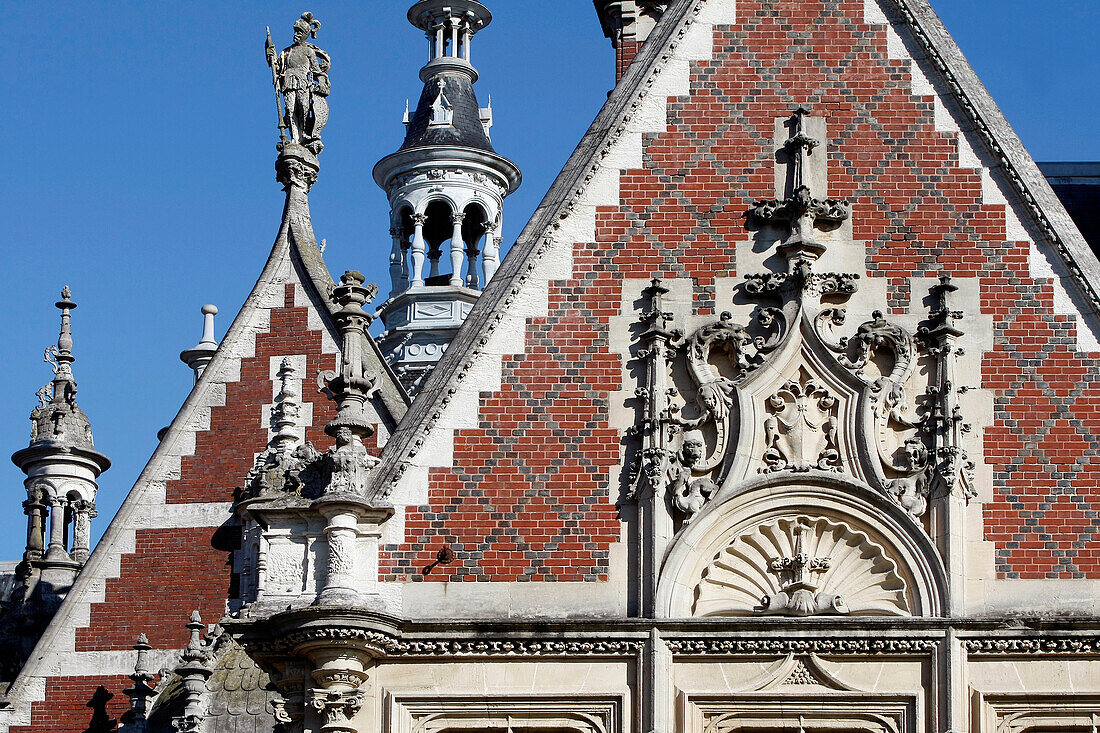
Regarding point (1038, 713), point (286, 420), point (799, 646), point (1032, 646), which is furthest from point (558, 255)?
point (1038, 713)

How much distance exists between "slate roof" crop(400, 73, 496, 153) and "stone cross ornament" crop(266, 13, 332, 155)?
17.6 metres

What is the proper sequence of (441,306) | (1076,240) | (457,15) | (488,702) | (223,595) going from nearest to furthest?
(488,702)
(1076,240)
(223,595)
(441,306)
(457,15)

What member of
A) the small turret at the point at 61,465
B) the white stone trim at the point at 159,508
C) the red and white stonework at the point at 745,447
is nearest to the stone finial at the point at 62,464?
the small turret at the point at 61,465

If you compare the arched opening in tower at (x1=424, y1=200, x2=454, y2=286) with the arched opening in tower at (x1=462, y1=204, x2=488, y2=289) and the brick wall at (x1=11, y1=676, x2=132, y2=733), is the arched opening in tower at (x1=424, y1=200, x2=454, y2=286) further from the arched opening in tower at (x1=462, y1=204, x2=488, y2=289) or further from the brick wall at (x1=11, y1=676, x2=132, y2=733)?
the brick wall at (x1=11, y1=676, x2=132, y2=733)

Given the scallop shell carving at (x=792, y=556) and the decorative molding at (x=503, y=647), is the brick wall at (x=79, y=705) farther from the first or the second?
the scallop shell carving at (x=792, y=556)

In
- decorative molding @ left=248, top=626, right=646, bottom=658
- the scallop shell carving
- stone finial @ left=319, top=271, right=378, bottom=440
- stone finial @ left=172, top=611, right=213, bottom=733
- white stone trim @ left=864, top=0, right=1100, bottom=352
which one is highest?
white stone trim @ left=864, top=0, right=1100, bottom=352

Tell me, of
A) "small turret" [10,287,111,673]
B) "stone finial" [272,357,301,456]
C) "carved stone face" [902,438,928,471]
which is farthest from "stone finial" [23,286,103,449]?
"carved stone face" [902,438,928,471]

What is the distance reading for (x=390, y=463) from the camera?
2431cm

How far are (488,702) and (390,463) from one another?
2.49 meters

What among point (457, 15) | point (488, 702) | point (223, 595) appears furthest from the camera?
point (457, 15)

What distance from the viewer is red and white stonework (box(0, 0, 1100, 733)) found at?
922 inches

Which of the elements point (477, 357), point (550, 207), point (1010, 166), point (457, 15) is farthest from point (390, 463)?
point (457, 15)

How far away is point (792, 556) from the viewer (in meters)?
24.0

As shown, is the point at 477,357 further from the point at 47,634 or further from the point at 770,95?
the point at 47,634
